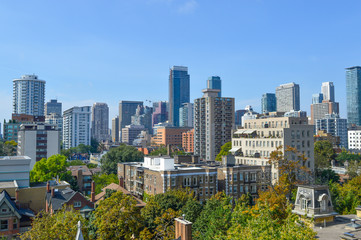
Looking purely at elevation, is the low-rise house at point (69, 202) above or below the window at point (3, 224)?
above

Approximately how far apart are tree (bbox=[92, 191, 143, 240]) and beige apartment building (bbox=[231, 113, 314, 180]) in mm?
54562

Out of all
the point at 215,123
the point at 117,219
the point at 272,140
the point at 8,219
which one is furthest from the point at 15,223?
the point at 215,123

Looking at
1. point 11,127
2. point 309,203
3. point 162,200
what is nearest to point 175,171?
point 162,200

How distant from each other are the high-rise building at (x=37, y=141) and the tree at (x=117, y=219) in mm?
94198

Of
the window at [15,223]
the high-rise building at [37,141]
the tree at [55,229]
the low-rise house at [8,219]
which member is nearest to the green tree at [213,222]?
the tree at [55,229]

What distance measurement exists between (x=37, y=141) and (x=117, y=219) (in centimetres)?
9911

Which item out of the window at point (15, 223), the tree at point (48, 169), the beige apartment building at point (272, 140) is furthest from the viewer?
the beige apartment building at point (272, 140)

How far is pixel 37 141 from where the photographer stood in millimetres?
121188

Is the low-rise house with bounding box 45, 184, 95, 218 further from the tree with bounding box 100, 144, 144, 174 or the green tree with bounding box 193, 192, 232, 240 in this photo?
the tree with bounding box 100, 144, 144, 174

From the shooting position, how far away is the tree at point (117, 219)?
34.3 metres

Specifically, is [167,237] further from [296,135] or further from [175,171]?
[296,135]

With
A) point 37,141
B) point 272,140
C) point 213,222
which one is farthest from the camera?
point 37,141

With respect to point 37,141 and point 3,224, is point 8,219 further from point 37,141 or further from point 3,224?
point 37,141

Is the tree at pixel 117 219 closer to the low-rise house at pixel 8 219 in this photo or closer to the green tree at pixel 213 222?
the green tree at pixel 213 222
